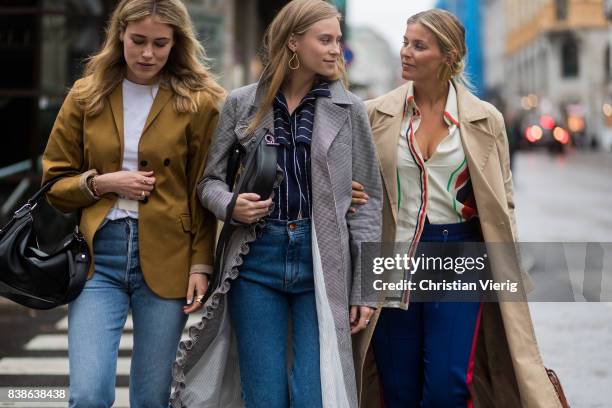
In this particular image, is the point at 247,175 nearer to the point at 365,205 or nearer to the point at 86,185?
the point at 365,205

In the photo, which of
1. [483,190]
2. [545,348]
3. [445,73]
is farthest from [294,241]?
[545,348]

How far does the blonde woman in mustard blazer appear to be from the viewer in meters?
3.46

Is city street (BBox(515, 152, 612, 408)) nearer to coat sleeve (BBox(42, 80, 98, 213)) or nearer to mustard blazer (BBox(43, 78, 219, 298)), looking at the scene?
mustard blazer (BBox(43, 78, 219, 298))

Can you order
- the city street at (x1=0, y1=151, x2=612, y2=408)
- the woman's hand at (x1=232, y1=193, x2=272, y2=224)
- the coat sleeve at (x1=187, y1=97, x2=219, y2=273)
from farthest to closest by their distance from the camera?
the city street at (x1=0, y1=151, x2=612, y2=408)
the coat sleeve at (x1=187, y1=97, x2=219, y2=273)
the woman's hand at (x1=232, y1=193, x2=272, y2=224)

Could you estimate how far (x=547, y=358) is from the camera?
693 centimetres

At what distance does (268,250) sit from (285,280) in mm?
129

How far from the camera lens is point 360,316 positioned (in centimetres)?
356

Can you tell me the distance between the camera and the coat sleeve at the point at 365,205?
139 inches

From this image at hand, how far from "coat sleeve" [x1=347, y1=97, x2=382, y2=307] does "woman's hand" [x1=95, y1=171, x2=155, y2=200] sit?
2.60 ft

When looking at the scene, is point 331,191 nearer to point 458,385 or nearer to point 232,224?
point 232,224

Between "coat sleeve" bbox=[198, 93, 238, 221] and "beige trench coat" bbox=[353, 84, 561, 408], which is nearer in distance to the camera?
"coat sleeve" bbox=[198, 93, 238, 221]

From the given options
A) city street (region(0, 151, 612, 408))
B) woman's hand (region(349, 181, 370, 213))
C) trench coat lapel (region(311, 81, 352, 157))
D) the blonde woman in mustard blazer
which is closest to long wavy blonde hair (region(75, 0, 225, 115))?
→ the blonde woman in mustard blazer

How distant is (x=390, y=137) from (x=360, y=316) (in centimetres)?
84

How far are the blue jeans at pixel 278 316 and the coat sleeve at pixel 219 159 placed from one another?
24cm
